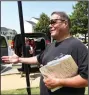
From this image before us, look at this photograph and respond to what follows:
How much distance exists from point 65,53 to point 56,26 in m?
0.31

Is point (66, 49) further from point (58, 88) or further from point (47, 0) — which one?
point (47, 0)

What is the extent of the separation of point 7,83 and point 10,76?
45.7 inches

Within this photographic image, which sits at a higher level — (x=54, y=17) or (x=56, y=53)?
(x=54, y=17)

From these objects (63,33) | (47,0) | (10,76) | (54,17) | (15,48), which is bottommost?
(10,76)

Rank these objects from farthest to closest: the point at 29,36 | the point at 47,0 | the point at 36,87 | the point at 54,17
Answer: the point at 29,36 → the point at 36,87 → the point at 47,0 → the point at 54,17

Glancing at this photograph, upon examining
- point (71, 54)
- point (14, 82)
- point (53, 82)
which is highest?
point (71, 54)

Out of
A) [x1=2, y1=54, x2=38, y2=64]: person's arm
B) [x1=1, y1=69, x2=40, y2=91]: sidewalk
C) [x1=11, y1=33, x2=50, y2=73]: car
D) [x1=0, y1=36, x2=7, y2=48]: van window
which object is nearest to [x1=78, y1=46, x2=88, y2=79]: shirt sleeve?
[x1=2, y1=54, x2=38, y2=64]: person's arm

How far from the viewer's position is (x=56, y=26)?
231 cm

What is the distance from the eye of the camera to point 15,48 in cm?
916

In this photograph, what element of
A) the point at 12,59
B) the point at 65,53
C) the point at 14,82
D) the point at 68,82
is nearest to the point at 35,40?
the point at 14,82

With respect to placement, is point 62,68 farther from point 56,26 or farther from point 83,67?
point 56,26

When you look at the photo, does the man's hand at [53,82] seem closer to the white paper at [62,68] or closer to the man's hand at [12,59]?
the white paper at [62,68]

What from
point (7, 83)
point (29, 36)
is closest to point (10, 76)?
point (7, 83)

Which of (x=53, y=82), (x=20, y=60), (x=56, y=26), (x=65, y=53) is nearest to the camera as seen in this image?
(x=53, y=82)
